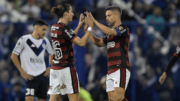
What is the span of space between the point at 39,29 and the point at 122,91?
96.7 inches

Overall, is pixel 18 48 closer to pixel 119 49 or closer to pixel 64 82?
pixel 64 82

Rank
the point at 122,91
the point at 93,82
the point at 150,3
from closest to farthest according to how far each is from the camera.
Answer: the point at 122,91, the point at 93,82, the point at 150,3

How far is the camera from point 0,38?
29.8ft

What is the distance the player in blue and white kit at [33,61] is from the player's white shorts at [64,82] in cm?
122

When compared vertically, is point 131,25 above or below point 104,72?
above

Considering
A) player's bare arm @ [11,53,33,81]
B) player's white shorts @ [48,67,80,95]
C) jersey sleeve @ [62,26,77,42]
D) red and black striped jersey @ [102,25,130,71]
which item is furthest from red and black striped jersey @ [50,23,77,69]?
player's bare arm @ [11,53,33,81]

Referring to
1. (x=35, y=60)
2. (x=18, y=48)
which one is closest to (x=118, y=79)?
(x=35, y=60)

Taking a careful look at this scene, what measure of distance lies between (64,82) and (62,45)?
661 millimetres

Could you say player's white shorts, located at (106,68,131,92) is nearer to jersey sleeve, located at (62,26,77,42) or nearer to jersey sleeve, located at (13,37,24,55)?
jersey sleeve, located at (62,26,77,42)

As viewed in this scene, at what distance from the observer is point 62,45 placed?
5293 millimetres

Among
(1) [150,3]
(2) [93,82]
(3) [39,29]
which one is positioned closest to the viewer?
(3) [39,29]

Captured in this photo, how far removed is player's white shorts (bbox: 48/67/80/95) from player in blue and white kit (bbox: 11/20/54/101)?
1.22 meters

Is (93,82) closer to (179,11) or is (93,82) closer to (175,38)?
(175,38)

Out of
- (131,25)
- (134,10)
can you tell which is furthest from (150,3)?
(131,25)
